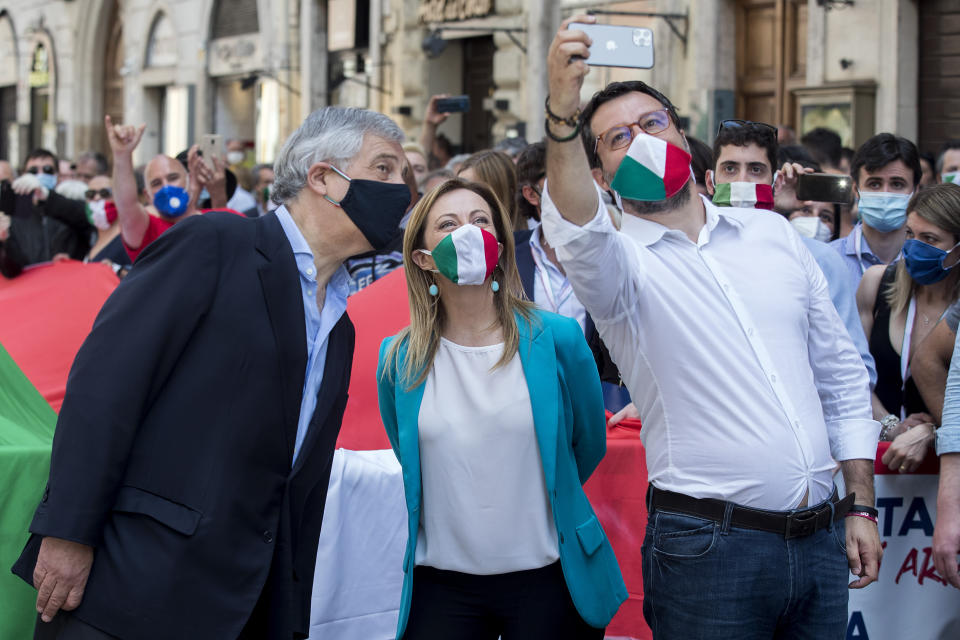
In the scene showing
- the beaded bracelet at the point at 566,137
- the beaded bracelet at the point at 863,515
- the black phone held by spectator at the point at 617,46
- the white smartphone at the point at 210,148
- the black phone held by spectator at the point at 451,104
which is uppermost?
the black phone held by spectator at the point at 451,104

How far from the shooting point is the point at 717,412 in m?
2.60

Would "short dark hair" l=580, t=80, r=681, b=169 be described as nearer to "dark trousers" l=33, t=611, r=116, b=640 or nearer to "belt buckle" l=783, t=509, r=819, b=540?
"belt buckle" l=783, t=509, r=819, b=540

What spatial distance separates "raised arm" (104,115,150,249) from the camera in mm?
5863

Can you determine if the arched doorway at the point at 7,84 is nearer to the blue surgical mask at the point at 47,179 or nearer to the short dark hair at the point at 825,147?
the blue surgical mask at the point at 47,179

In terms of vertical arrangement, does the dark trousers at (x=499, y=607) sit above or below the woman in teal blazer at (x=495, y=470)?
below

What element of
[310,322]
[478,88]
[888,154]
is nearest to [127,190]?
[310,322]

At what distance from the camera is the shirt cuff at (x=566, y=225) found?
2.38m

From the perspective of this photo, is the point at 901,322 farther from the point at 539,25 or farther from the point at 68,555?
the point at 539,25

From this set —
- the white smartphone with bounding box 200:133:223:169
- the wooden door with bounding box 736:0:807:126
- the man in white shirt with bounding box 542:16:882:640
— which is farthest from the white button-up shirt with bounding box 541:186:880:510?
the wooden door with bounding box 736:0:807:126

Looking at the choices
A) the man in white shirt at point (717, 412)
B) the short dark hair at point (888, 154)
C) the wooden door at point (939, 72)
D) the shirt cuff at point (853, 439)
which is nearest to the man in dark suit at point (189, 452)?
the man in white shirt at point (717, 412)

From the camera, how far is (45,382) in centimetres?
482

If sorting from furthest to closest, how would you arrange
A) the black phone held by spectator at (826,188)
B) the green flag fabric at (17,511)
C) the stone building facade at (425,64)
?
the stone building facade at (425,64) < the black phone held by spectator at (826,188) < the green flag fabric at (17,511)

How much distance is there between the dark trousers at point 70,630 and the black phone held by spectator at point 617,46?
1.63 m

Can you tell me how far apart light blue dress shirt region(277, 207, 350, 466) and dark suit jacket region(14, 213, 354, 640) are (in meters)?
0.11
